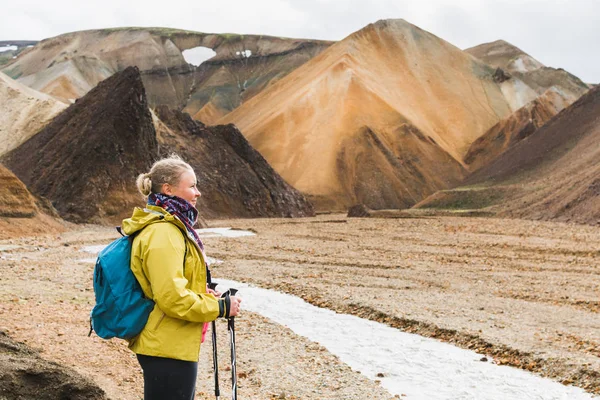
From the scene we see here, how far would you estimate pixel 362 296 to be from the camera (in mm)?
15906

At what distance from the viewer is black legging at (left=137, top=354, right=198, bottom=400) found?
4102mm

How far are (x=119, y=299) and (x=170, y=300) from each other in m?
0.32

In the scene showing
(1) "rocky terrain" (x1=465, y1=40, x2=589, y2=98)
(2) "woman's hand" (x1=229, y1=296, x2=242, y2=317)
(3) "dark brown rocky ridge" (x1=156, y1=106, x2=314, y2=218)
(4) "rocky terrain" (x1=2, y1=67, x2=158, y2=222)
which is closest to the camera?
(2) "woman's hand" (x1=229, y1=296, x2=242, y2=317)

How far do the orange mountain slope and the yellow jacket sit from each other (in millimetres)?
55504

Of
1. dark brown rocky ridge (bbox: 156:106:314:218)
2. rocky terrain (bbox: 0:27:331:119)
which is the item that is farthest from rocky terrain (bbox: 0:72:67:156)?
rocky terrain (bbox: 0:27:331:119)

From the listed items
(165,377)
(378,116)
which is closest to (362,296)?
(165,377)

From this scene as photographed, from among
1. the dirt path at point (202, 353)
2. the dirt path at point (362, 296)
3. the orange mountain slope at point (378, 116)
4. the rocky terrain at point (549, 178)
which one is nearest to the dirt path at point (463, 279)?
the dirt path at point (362, 296)

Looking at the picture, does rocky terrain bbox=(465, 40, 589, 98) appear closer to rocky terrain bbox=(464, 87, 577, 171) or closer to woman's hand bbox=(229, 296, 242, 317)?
rocky terrain bbox=(464, 87, 577, 171)

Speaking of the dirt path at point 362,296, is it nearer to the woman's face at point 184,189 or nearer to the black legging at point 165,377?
the black legging at point 165,377

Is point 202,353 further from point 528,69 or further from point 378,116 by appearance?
point 528,69

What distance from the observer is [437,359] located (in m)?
10.6

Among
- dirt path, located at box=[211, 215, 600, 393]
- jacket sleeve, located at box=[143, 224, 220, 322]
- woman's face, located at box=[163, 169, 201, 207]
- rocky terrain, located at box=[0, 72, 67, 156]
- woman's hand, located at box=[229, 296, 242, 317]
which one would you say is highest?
rocky terrain, located at box=[0, 72, 67, 156]

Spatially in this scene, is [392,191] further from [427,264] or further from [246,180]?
[427,264]

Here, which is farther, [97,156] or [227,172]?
[227,172]
